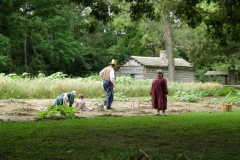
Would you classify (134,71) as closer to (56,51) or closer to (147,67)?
(147,67)

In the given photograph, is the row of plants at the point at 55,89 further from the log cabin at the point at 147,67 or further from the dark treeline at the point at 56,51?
Answer: the log cabin at the point at 147,67

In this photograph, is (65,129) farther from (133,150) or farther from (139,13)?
(139,13)

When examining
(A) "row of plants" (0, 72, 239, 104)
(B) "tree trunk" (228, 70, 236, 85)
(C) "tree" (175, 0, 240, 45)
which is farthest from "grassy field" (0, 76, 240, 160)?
(B) "tree trunk" (228, 70, 236, 85)

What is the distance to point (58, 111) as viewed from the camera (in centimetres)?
1157

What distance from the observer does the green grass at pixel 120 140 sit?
6.18 m

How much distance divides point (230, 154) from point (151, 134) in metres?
2.19

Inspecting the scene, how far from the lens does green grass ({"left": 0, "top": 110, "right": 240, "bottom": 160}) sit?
618cm

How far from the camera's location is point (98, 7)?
33.9 ft

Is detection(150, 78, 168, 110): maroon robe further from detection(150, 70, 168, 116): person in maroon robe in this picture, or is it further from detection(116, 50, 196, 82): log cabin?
detection(116, 50, 196, 82): log cabin

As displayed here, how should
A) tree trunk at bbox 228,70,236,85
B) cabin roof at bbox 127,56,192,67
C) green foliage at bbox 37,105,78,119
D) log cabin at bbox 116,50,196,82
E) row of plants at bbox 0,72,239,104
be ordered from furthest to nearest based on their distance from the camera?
tree trunk at bbox 228,70,236,85
log cabin at bbox 116,50,196,82
cabin roof at bbox 127,56,192,67
row of plants at bbox 0,72,239,104
green foliage at bbox 37,105,78,119

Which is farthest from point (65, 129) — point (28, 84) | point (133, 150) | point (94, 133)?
point (28, 84)

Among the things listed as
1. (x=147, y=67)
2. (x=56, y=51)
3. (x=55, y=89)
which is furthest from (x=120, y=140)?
(x=56, y=51)

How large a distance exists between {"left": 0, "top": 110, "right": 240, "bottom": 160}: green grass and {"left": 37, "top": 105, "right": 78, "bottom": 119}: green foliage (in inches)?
30.1

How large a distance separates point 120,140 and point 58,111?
4.52 m
